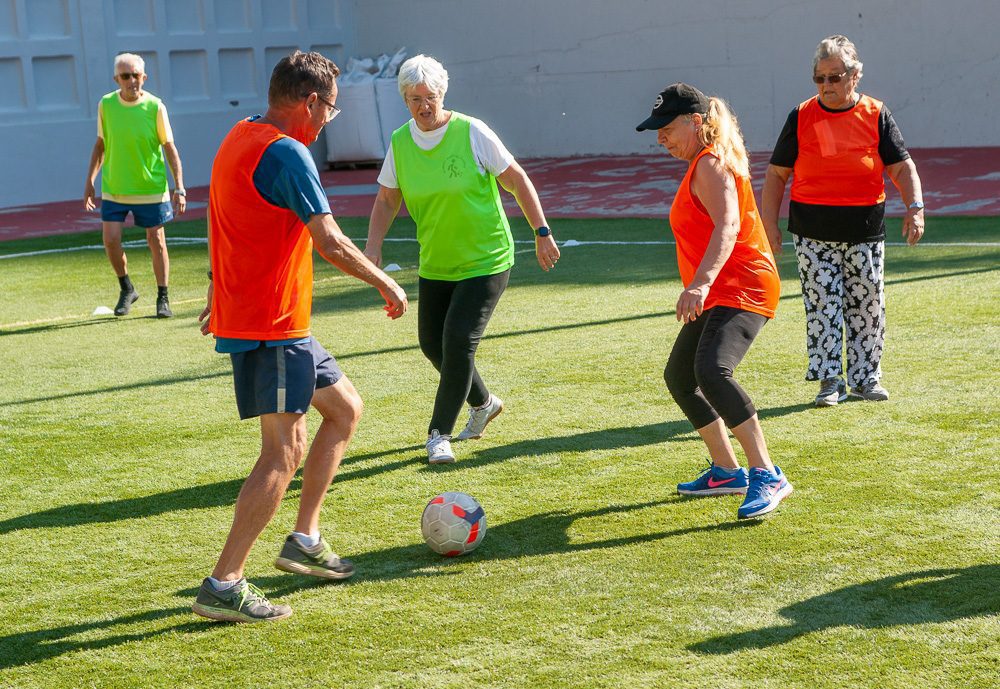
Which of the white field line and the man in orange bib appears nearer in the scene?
the man in orange bib

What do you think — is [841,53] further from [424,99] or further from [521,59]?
[521,59]

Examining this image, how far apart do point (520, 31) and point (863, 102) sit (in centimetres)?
2065

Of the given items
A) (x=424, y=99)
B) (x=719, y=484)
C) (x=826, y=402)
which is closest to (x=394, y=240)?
(x=826, y=402)

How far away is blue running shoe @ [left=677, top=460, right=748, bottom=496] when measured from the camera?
5.60 metres

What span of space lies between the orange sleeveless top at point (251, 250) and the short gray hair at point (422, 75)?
1784 millimetres

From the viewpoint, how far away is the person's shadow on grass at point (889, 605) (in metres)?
4.08

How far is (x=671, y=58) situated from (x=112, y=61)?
1039 centimetres

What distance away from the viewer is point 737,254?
5.39 metres

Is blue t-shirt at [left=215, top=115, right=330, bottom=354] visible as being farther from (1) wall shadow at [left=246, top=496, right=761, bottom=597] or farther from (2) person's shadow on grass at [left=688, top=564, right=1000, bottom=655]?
(2) person's shadow on grass at [left=688, top=564, right=1000, bottom=655]

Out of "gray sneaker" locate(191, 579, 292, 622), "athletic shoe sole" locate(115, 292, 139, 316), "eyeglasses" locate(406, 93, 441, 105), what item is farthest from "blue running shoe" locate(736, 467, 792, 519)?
"athletic shoe sole" locate(115, 292, 139, 316)

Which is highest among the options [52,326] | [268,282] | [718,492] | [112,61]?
[112,61]

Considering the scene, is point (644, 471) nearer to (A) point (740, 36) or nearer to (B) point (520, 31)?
(A) point (740, 36)

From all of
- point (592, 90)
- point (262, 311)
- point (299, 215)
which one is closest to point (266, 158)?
point (299, 215)

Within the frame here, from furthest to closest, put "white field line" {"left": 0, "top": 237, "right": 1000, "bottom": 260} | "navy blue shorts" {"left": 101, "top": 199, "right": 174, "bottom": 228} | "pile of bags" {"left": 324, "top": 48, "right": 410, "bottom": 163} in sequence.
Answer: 1. "pile of bags" {"left": 324, "top": 48, "right": 410, "bottom": 163}
2. "white field line" {"left": 0, "top": 237, "right": 1000, "bottom": 260}
3. "navy blue shorts" {"left": 101, "top": 199, "right": 174, "bottom": 228}
